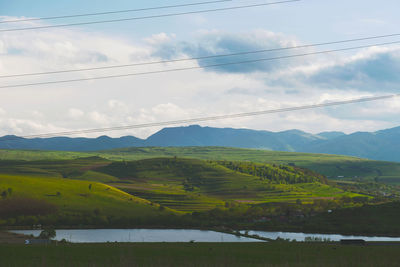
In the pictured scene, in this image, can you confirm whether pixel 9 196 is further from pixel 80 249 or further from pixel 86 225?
pixel 80 249

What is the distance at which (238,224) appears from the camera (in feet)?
578

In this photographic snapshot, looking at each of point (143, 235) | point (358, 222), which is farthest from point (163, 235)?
point (358, 222)

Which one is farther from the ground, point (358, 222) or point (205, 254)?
point (205, 254)

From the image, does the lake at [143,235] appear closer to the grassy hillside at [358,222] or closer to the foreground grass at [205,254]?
the grassy hillside at [358,222]

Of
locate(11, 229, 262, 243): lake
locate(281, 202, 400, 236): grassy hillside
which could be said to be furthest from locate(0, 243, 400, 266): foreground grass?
locate(281, 202, 400, 236): grassy hillside

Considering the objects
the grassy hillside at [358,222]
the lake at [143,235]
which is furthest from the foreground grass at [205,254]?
the grassy hillside at [358,222]

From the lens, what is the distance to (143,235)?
6014 inches

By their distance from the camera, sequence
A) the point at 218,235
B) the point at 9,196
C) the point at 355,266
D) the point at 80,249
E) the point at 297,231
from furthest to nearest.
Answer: the point at 9,196 < the point at 297,231 < the point at 218,235 < the point at 80,249 < the point at 355,266

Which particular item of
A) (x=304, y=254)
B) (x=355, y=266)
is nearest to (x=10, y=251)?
(x=304, y=254)

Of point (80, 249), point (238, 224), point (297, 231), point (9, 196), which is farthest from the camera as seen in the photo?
point (9, 196)

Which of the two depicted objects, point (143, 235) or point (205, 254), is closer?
point (205, 254)

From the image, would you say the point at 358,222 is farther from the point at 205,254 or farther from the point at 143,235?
the point at 205,254

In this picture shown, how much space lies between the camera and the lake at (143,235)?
455 ft

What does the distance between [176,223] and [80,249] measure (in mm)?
103228
